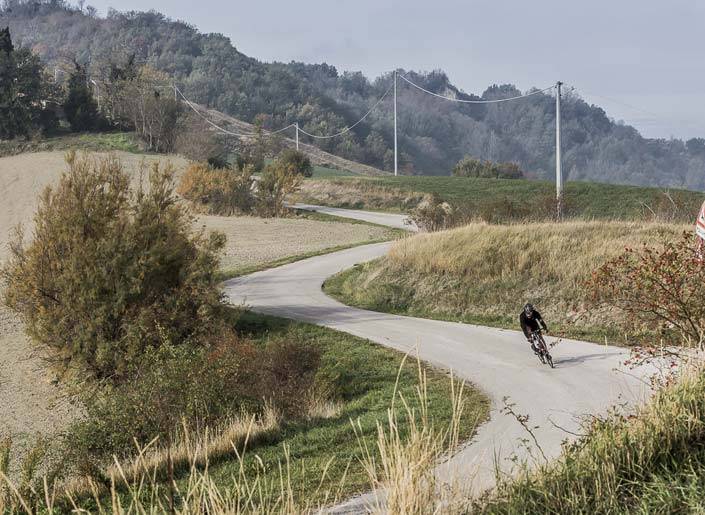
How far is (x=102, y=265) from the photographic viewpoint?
17.5 meters

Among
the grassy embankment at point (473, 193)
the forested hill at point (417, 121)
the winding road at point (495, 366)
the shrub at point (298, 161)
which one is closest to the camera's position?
the winding road at point (495, 366)

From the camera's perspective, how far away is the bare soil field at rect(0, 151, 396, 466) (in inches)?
616

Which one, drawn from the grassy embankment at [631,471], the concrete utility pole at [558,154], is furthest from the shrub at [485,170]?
the grassy embankment at [631,471]

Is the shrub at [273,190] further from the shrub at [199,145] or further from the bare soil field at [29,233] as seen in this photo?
the shrub at [199,145]

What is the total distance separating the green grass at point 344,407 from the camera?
9.22 metres

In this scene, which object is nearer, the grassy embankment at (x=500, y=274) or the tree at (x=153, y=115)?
the grassy embankment at (x=500, y=274)

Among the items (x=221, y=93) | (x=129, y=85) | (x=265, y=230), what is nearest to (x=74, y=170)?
(x=265, y=230)

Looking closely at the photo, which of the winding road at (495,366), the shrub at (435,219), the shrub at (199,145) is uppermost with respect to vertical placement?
the shrub at (199,145)

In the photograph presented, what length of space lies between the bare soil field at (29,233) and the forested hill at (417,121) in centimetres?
5358

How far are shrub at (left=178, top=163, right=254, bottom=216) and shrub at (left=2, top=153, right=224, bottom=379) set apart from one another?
27.0 meters

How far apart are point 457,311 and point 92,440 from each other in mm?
10851

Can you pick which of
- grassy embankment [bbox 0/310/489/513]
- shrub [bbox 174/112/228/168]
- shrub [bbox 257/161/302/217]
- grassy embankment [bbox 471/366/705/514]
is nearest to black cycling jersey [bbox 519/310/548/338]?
grassy embankment [bbox 0/310/489/513]

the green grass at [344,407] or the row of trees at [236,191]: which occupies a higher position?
the row of trees at [236,191]

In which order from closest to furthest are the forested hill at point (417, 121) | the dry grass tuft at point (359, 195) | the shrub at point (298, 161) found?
the dry grass tuft at point (359, 195) < the shrub at point (298, 161) < the forested hill at point (417, 121)
